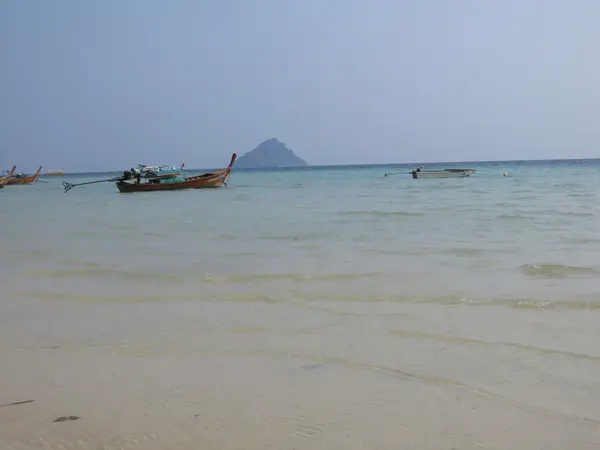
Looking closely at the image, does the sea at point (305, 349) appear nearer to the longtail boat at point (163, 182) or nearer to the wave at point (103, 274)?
the wave at point (103, 274)

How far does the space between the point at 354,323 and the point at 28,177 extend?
230ft

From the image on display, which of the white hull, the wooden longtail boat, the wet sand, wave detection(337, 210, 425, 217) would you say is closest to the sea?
the wet sand

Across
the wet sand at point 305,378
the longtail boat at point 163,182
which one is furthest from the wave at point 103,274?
the longtail boat at point 163,182

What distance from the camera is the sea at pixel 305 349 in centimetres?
328

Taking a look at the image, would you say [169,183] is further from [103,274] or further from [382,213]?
[103,274]

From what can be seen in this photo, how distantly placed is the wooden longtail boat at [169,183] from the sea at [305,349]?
2866 centimetres

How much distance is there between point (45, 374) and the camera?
165 inches

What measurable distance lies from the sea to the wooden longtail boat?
28663mm

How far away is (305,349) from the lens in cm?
471

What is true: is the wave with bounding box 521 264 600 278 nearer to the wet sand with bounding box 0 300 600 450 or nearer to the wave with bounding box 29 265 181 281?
the wet sand with bounding box 0 300 600 450

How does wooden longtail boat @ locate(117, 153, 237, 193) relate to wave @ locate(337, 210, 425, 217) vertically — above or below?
above

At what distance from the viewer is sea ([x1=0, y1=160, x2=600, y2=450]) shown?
3279mm

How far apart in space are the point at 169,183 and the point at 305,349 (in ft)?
117

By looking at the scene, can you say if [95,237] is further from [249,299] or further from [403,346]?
[403,346]
